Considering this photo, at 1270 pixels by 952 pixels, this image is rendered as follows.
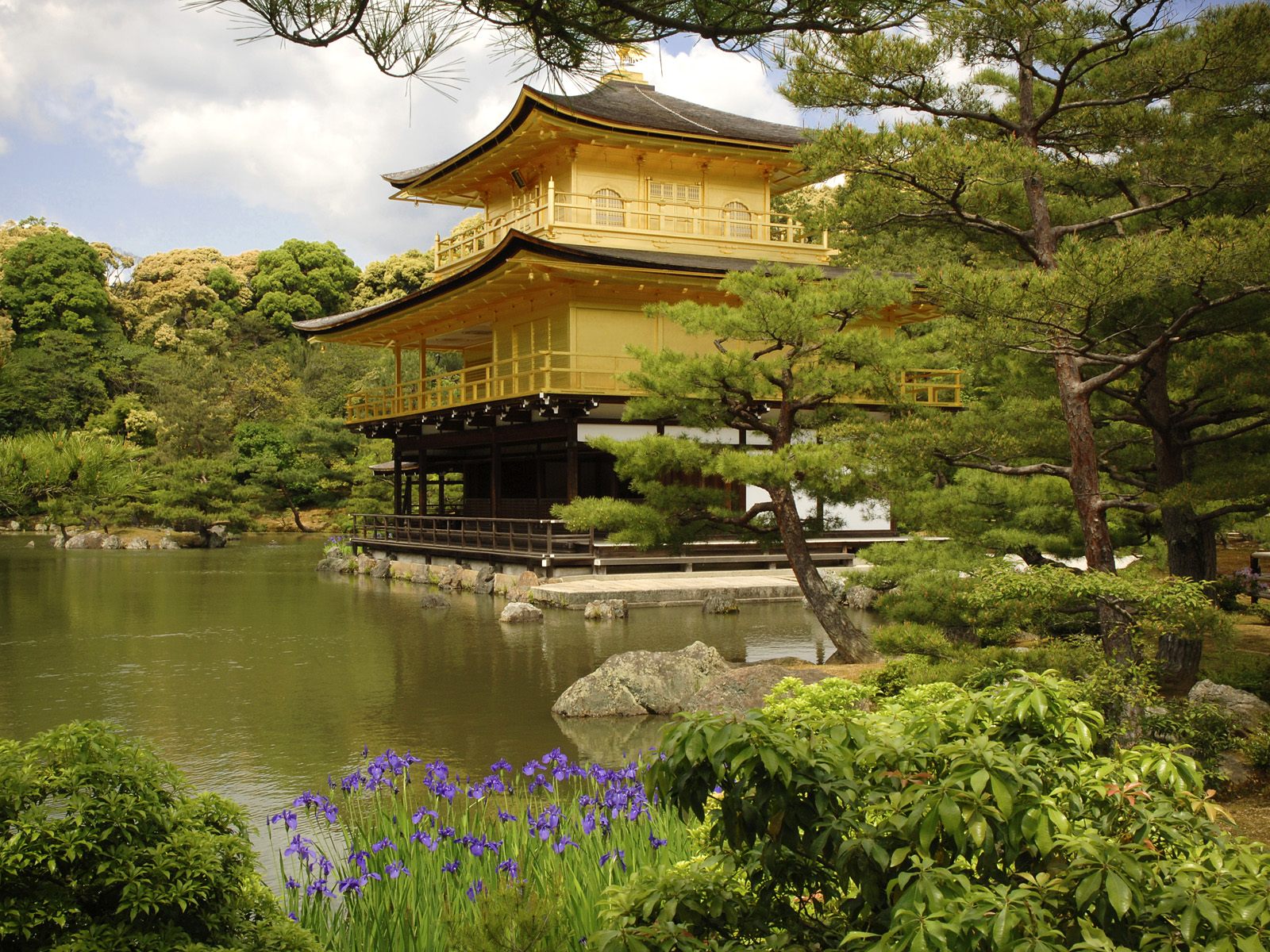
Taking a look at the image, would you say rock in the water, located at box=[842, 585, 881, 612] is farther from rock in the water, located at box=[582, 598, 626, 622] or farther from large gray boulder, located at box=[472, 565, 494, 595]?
large gray boulder, located at box=[472, 565, 494, 595]

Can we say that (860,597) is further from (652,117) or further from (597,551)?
(652,117)

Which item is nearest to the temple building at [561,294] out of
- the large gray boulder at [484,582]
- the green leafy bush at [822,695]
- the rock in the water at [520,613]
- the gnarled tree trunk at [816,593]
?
the large gray boulder at [484,582]

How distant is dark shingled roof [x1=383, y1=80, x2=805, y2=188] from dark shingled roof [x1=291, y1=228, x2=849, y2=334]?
233 centimetres

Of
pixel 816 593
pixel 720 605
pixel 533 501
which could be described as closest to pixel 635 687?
pixel 816 593

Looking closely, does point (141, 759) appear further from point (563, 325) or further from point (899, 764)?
point (563, 325)

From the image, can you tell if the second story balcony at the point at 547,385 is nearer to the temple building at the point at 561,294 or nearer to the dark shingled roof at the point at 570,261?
the temple building at the point at 561,294

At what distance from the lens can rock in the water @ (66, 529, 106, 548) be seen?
29.1m

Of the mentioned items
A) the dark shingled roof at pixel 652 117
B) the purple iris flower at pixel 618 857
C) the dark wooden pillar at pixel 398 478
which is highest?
the dark shingled roof at pixel 652 117

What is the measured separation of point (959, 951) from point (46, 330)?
149 ft

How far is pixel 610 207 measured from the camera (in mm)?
20953

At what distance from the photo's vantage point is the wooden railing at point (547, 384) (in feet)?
58.1

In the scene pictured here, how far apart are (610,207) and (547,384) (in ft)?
16.9

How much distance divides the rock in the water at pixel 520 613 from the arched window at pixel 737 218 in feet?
35.4

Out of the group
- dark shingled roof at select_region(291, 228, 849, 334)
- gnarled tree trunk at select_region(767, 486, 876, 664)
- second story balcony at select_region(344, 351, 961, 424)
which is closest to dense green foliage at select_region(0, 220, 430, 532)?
second story balcony at select_region(344, 351, 961, 424)
